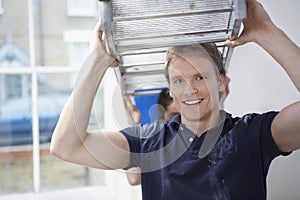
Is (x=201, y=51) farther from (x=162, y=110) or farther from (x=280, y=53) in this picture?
(x=162, y=110)

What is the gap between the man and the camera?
2.60ft

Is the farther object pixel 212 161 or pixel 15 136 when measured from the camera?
pixel 15 136

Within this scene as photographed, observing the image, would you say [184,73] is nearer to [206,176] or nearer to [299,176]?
[206,176]

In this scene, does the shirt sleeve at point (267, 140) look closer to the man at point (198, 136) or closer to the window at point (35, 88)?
the man at point (198, 136)

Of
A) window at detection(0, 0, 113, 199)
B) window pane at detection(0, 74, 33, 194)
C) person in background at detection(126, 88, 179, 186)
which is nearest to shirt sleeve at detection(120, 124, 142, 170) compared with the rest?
person in background at detection(126, 88, 179, 186)

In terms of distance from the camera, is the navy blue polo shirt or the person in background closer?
the navy blue polo shirt

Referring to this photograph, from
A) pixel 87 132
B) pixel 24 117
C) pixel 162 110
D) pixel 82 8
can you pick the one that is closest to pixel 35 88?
pixel 24 117

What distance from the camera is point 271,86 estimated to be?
146 cm

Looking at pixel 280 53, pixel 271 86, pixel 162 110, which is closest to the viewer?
pixel 280 53

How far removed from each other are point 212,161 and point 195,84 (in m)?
0.16

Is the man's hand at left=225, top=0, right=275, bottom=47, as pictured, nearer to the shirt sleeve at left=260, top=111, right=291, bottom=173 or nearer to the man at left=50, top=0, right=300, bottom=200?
the man at left=50, top=0, right=300, bottom=200

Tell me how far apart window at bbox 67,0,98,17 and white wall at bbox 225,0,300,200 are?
568 millimetres

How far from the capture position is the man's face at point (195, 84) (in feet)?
2.65

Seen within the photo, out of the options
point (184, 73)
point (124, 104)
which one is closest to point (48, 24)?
point (124, 104)
